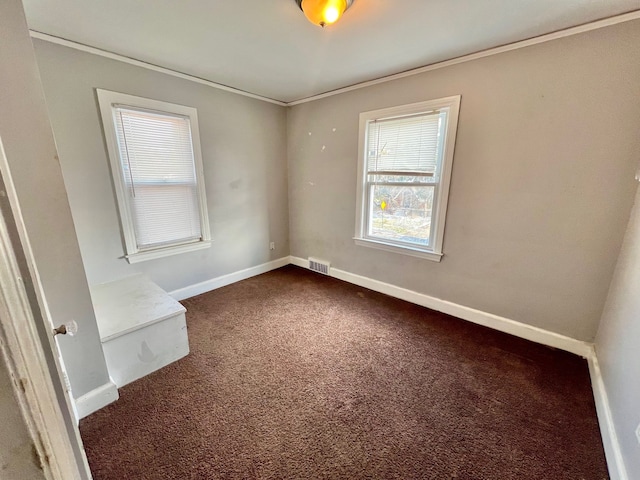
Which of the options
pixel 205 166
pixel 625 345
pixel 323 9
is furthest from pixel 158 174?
pixel 625 345

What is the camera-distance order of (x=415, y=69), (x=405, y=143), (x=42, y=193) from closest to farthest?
(x=42, y=193)
(x=415, y=69)
(x=405, y=143)

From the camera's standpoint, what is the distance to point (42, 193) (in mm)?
1163

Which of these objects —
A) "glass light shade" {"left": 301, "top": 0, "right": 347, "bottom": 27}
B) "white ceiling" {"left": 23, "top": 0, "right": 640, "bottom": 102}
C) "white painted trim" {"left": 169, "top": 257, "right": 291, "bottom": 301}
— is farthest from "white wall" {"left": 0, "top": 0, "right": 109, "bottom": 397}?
"white painted trim" {"left": 169, "top": 257, "right": 291, "bottom": 301}

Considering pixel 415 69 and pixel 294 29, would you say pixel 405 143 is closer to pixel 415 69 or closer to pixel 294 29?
pixel 415 69

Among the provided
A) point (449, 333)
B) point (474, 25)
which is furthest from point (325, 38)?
point (449, 333)

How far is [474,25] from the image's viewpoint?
1.71 metres

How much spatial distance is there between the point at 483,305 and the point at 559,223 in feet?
2.92

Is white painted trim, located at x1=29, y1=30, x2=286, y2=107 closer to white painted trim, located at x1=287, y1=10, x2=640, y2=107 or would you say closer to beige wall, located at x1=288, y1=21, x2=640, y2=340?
white painted trim, located at x1=287, y1=10, x2=640, y2=107

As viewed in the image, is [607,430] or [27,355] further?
[607,430]

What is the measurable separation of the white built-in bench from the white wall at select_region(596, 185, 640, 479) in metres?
2.51

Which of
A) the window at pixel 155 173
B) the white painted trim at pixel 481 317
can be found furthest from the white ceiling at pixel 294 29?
the white painted trim at pixel 481 317

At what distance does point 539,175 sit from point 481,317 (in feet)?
4.21

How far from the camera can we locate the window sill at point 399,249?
258 centimetres

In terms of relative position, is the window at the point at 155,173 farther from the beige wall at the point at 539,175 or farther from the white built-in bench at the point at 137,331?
the beige wall at the point at 539,175
